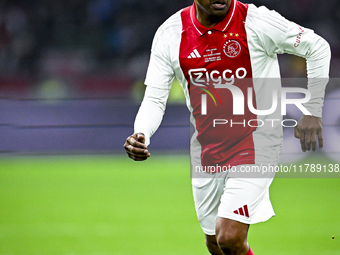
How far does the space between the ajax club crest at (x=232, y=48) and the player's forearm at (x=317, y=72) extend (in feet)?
1.35

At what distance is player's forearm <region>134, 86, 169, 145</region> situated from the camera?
2.79 meters

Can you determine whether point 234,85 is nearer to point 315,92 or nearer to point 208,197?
point 315,92

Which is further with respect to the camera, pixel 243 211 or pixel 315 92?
pixel 315 92

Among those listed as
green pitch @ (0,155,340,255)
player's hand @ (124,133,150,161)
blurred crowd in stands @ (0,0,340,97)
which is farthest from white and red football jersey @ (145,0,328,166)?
blurred crowd in stands @ (0,0,340,97)

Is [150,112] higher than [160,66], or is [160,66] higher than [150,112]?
[160,66]

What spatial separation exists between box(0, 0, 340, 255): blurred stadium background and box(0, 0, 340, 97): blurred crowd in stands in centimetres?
2

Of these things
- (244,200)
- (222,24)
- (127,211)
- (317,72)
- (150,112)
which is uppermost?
(222,24)

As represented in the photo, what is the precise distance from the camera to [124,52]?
30.7ft

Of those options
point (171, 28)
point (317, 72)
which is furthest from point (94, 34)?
point (317, 72)

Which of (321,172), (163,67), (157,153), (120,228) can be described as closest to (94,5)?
(157,153)

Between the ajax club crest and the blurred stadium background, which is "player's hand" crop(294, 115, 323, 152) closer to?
the ajax club crest

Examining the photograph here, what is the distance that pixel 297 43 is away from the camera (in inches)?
106

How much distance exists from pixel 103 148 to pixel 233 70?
5928 millimetres

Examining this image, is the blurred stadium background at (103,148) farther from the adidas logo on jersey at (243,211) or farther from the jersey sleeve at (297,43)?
the jersey sleeve at (297,43)
